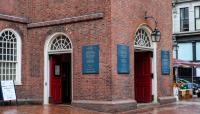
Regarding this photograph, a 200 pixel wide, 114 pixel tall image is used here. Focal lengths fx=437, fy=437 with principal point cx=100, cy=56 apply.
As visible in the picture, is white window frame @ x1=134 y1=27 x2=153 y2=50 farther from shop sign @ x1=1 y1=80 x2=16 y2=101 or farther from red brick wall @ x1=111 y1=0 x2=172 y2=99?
shop sign @ x1=1 y1=80 x2=16 y2=101

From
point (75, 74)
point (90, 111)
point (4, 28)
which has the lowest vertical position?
point (90, 111)

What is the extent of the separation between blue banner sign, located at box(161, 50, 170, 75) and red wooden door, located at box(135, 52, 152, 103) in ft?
2.94

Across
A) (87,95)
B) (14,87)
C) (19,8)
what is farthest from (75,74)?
(19,8)

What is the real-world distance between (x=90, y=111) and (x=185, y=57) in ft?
90.7

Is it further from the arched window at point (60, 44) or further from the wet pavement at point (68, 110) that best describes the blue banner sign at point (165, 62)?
the arched window at point (60, 44)

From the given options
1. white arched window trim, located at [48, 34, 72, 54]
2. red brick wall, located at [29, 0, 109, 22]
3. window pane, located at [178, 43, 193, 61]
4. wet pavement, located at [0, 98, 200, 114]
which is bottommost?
wet pavement, located at [0, 98, 200, 114]

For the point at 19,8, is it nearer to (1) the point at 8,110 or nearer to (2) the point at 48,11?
(2) the point at 48,11

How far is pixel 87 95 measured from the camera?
18.2 metres

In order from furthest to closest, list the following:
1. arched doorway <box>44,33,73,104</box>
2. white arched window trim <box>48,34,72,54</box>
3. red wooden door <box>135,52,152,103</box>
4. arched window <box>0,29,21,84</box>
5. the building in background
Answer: the building in background → red wooden door <box>135,52,152,103</box> → arched window <box>0,29,21,84</box> → arched doorway <box>44,33,73,104</box> → white arched window trim <box>48,34,72,54</box>

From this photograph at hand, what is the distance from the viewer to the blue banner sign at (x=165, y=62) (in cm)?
2147

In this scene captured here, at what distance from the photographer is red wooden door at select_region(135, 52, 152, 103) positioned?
20.9 metres

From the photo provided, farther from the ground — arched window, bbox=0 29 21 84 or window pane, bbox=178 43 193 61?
window pane, bbox=178 43 193 61

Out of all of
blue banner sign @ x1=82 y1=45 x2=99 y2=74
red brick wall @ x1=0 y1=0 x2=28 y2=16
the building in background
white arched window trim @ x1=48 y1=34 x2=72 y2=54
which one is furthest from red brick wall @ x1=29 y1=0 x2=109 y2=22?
the building in background

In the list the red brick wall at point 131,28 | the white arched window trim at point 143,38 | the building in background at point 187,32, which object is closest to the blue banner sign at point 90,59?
the red brick wall at point 131,28
